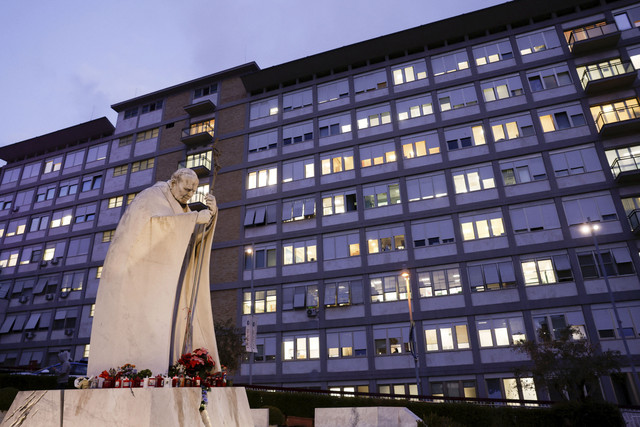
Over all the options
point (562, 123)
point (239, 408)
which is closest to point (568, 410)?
point (239, 408)

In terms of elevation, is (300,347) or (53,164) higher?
(53,164)

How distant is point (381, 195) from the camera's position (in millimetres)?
36781

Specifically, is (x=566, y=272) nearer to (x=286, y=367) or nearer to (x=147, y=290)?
(x=286, y=367)

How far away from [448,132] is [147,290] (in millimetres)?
33081

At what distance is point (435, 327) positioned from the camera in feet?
104

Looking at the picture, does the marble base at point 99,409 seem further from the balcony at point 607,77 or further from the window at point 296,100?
A: the window at point 296,100

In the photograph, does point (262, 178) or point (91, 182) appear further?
point (91, 182)

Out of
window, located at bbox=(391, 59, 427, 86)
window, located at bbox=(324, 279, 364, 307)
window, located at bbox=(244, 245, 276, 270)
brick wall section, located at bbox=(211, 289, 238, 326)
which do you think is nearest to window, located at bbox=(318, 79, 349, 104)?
window, located at bbox=(391, 59, 427, 86)

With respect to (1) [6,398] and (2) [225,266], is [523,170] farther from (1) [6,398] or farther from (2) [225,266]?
(1) [6,398]

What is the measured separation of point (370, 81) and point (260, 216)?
53.6 feet

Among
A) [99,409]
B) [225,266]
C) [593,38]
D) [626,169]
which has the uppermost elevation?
[593,38]

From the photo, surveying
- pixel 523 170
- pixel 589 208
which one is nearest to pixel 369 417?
pixel 589 208

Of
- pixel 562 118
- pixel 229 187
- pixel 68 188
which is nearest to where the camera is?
pixel 562 118

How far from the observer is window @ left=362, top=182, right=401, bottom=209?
36.3 m
